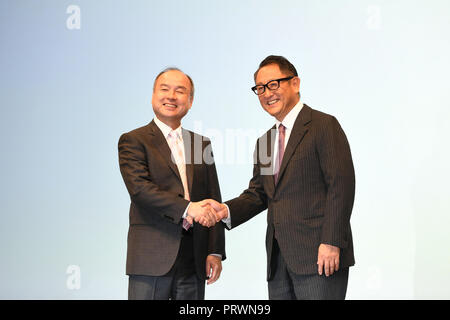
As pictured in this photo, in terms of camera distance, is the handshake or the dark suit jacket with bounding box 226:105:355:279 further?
the handshake

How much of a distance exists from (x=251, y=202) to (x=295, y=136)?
452 millimetres

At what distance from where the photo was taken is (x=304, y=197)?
2.21m

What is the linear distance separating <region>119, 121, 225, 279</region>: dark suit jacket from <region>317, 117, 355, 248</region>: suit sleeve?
587 mm

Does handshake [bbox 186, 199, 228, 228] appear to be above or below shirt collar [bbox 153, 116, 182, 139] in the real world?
below

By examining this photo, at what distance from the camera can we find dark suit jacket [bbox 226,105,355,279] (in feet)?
6.99

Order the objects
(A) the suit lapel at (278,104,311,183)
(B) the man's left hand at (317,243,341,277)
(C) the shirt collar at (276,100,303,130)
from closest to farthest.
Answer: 1. (B) the man's left hand at (317,243,341,277)
2. (A) the suit lapel at (278,104,311,183)
3. (C) the shirt collar at (276,100,303,130)

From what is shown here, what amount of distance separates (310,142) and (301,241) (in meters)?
0.41

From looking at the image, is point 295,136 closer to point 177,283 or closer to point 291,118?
point 291,118

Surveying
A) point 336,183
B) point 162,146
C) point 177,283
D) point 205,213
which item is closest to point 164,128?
point 162,146

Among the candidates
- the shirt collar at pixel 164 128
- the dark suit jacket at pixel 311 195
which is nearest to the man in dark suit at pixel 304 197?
the dark suit jacket at pixel 311 195

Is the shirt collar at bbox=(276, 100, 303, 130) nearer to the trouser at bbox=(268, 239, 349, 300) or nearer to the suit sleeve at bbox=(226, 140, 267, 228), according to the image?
the suit sleeve at bbox=(226, 140, 267, 228)

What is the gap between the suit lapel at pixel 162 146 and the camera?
2.43m

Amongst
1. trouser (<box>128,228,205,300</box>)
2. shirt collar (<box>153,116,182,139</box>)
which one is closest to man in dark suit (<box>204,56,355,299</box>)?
trouser (<box>128,228,205,300</box>)

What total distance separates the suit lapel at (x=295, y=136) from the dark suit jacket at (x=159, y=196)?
43 centimetres
